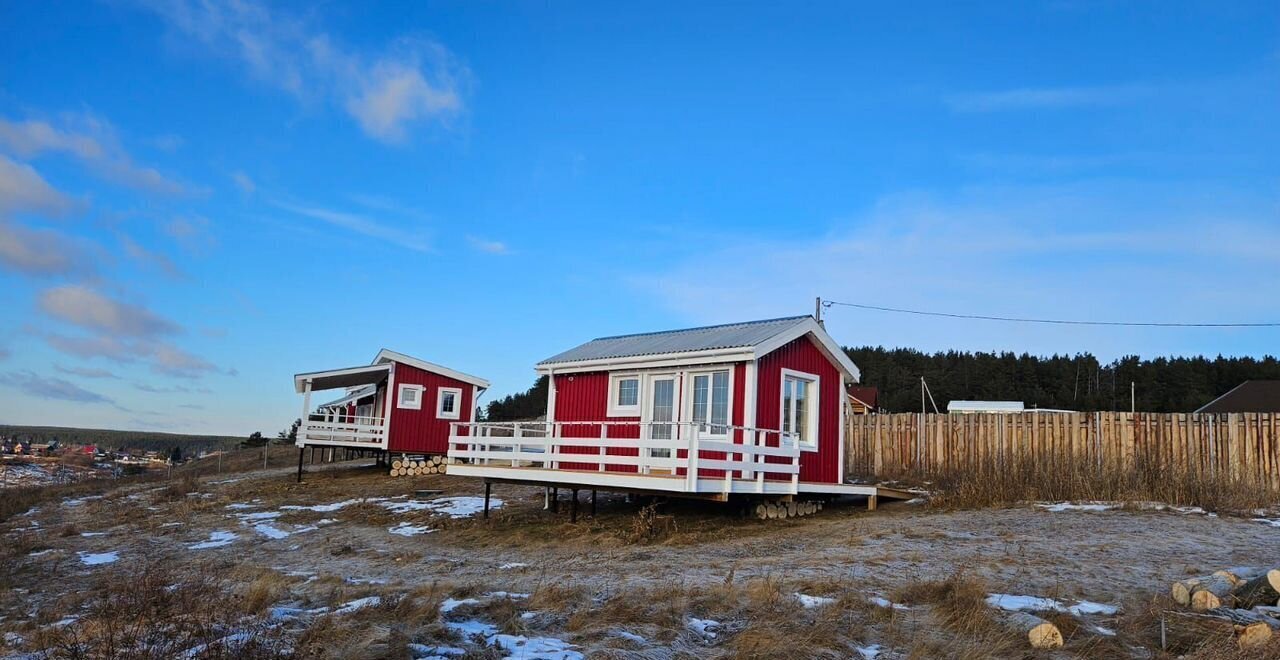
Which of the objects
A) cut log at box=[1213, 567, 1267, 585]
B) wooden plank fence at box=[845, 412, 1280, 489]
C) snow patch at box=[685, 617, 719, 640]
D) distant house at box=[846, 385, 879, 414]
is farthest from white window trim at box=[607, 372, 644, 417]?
distant house at box=[846, 385, 879, 414]

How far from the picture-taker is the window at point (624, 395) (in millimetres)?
16578

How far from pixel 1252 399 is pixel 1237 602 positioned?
35566 mm

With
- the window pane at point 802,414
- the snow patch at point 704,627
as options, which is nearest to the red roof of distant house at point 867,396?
the window pane at point 802,414

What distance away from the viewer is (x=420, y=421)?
28.4m

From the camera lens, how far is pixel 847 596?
7984 millimetres

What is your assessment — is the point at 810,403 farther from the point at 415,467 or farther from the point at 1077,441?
the point at 415,467

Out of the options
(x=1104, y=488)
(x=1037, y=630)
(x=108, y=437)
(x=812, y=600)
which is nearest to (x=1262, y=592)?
(x=1037, y=630)

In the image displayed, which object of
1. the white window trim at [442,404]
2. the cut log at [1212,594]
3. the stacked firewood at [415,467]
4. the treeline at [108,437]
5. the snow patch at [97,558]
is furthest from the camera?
the treeline at [108,437]

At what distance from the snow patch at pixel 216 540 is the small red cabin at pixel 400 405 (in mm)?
9848

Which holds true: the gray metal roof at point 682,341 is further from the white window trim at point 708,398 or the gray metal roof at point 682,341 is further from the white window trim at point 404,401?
the white window trim at point 404,401

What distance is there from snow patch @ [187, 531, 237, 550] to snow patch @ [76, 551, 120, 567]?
1174mm

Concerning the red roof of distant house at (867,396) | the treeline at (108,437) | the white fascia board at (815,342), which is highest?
the red roof of distant house at (867,396)

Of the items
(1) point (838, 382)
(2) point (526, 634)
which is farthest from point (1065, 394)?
(2) point (526, 634)

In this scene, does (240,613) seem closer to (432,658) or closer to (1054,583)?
(432,658)
